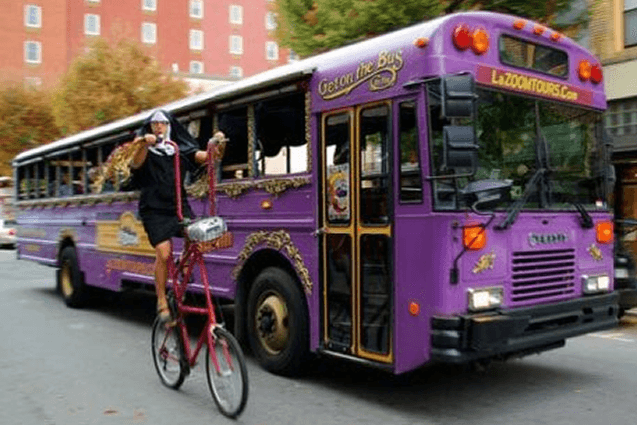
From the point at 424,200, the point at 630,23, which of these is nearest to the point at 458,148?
the point at 424,200

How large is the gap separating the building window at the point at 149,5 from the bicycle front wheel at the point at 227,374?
2626 inches

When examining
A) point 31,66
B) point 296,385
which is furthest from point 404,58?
point 31,66

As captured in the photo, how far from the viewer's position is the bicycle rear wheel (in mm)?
5797

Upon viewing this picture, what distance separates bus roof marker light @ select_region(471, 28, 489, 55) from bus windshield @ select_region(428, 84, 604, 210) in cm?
30

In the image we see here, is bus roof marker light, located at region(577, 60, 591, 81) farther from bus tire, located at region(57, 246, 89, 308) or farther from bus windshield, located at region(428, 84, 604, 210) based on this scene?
bus tire, located at region(57, 246, 89, 308)

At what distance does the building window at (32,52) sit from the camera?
5828cm

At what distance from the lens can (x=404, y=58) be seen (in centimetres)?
515

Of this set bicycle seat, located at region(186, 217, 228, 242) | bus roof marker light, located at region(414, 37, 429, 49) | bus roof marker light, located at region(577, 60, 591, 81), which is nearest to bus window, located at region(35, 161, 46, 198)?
bicycle seat, located at region(186, 217, 228, 242)

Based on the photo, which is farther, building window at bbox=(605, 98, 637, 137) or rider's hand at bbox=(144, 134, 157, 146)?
building window at bbox=(605, 98, 637, 137)

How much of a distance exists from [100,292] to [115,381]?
5.27 m

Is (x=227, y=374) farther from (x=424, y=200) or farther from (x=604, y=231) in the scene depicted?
(x=604, y=231)

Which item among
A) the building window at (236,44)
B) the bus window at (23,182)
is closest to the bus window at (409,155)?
the bus window at (23,182)

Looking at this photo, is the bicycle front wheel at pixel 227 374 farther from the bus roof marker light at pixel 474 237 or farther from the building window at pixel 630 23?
the building window at pixel 630 23

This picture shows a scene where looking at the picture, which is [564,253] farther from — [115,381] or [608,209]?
[115,381]
